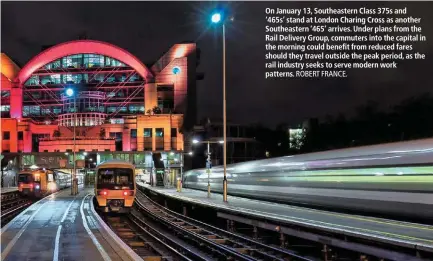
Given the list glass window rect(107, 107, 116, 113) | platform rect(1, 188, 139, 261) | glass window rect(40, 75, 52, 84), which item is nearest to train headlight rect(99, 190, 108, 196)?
platform rect(1, 188, 139, 261)

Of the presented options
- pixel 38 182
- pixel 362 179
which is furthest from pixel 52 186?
pixel 362 179

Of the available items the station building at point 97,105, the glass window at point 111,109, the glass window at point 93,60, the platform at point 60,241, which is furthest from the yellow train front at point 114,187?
the glass window at point 93,60

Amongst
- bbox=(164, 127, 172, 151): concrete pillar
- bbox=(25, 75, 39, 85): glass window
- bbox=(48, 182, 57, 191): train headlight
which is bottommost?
bbox=(48, 182, 57, 191): train headlight

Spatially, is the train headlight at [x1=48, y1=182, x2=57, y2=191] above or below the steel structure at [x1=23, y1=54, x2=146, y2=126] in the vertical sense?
below

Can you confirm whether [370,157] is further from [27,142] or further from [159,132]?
[27,142]

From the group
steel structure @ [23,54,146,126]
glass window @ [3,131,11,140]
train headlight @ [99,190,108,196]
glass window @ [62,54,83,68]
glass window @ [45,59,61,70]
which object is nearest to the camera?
train headlight @ [99,190,108,196]

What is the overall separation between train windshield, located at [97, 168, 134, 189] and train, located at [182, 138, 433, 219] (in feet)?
27.3

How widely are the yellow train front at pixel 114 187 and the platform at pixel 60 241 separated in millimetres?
6130

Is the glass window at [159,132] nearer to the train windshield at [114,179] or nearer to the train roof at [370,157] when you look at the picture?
the train windshield at [114,179]

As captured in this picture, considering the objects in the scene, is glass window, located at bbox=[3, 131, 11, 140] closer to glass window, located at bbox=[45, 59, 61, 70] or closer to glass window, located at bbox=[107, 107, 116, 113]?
glass window, located at bbox=[45, 59, 61, 70]

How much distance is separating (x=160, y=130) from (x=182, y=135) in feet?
14.5

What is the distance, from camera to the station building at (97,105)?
326 feet

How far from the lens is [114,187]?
102ft

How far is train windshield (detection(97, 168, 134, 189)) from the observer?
31.3 meters
